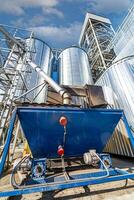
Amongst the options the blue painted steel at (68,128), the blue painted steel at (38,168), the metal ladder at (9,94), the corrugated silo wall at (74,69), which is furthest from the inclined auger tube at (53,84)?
the corrugated silo wall at (74,69)

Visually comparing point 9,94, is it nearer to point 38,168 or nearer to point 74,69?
point 38,168

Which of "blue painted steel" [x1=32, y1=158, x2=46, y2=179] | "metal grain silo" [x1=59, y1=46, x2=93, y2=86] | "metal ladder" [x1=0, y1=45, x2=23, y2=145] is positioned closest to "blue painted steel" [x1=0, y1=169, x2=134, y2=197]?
"blue painted steel" [x1=32, y1=158, x2=46, y2=179]

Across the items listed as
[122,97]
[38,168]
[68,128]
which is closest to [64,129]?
[68,128]

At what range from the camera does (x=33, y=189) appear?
286cm

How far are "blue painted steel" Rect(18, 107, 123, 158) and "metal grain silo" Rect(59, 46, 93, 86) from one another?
7899 millimetres

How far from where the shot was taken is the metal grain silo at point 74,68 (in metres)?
12.4

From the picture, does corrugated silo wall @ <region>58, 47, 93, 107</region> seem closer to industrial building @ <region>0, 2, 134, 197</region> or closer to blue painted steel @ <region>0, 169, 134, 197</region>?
industrial building @ <region>0, 2, 134, 197</region>

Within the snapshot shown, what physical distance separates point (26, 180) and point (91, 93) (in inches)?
137

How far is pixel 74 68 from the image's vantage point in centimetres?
1313

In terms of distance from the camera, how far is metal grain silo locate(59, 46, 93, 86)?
1237cm

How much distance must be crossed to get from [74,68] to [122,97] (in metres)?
7.13

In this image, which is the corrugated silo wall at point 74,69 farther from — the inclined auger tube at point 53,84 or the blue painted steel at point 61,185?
the blue painted steel at point 61,185

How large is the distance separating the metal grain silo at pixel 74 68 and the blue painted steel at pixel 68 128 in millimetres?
7899

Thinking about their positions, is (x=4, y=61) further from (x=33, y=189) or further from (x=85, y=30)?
(x=85, y=30)
